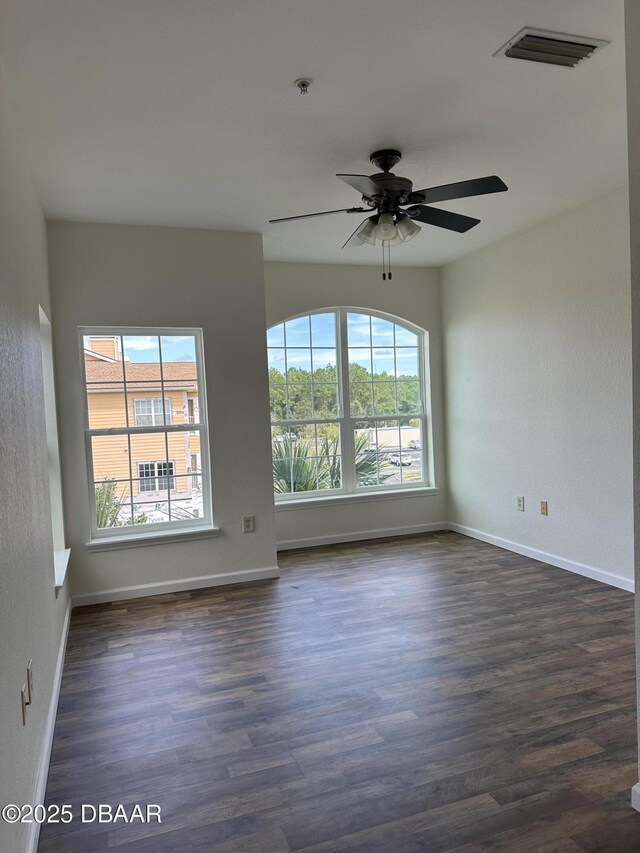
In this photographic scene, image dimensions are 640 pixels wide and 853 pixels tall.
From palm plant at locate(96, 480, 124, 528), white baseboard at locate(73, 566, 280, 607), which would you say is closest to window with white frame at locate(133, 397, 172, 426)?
palm plant at locate(96, 480, 124, 528)

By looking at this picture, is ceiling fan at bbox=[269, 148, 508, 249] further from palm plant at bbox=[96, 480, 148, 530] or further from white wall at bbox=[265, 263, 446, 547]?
palm plant at bbox=[96, 480, 148, 530]

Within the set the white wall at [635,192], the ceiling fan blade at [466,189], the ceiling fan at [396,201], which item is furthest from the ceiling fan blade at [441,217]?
the white wall at [635,192]

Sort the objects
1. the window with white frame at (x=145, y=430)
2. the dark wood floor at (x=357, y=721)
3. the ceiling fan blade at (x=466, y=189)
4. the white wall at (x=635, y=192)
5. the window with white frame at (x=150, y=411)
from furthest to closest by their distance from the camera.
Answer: the window with white frame at (x=150, y=411) → the window with white frame at (x=145, y=430) → the ceiling fan blade at (x=466, y=189) → the dark wood floor at (x=357, y=721) → the white wall at (x=635, y=192)

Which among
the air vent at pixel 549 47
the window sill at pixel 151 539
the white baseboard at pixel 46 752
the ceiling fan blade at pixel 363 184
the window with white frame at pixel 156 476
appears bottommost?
the white baseboard at pixel 46 752

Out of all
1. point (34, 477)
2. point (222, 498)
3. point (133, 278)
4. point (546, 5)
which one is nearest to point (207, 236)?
point (133, 278)

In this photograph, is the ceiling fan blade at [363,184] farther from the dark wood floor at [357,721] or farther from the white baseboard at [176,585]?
the white baseboard at [176,585]

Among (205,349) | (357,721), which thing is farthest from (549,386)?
(357,721)

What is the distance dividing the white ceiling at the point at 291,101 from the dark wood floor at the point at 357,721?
2671 mm

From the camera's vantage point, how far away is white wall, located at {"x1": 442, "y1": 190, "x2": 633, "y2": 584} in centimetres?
388

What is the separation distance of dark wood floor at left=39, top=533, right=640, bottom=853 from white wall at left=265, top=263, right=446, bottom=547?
1.40 m

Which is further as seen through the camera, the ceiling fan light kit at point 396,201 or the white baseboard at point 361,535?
the white baseboard at point 361,535

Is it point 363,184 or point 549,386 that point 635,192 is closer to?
point 363,184

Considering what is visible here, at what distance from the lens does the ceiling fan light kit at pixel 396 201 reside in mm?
2756

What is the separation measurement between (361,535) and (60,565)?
9.56ft
